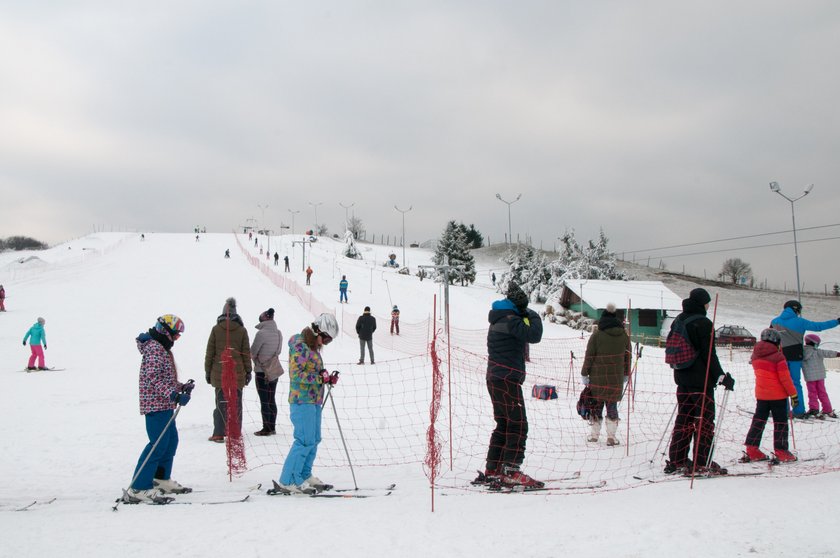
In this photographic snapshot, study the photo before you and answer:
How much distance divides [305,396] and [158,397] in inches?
52.6

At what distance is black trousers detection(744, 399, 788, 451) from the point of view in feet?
19.8

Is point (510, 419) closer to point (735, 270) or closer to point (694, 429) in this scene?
point (694, 429)

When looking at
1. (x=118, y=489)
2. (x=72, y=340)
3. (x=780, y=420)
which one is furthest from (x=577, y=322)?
(x=118, y=489)

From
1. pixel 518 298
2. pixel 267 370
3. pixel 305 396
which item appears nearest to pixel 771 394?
pixel 518 298

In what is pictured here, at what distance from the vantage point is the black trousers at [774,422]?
6043 millimetres

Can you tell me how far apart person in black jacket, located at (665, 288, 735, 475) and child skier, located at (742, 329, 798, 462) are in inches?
30.2

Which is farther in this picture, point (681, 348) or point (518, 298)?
point (681, 348)

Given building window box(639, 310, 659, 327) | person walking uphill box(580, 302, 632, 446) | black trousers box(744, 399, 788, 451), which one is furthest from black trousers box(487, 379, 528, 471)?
building window box(639, 310, 659, 327)

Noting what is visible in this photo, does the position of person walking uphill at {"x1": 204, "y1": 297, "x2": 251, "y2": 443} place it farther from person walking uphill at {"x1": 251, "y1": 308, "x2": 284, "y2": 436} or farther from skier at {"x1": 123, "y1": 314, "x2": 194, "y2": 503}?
skier at {"x1": 123, "y1": 314, "x2": 194, "y2": 503}

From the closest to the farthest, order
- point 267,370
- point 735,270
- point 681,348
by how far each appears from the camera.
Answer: point 681,348, point 267,370, point 735,270

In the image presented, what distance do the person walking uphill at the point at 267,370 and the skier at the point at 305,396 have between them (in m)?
2.61

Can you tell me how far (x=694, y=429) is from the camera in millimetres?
5594

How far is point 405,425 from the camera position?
8.69m

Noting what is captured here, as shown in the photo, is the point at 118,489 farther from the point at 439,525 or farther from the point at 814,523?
the point at 814,523
